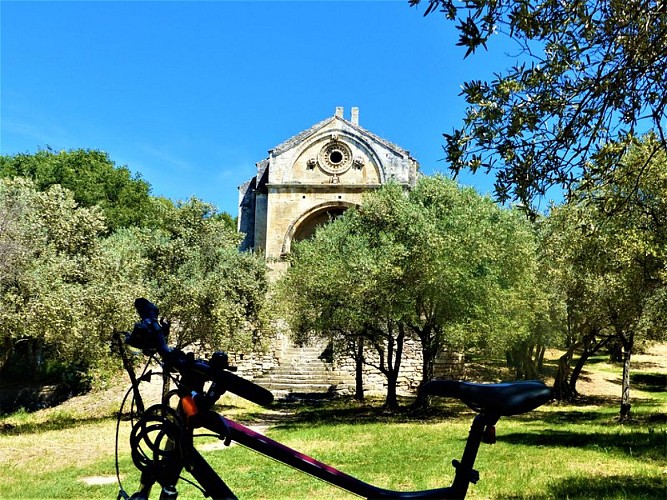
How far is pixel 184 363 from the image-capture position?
8.63ft

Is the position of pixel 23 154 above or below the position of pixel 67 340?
above

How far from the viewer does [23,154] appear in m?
43.9

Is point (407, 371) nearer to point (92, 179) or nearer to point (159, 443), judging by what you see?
point (159, 443)

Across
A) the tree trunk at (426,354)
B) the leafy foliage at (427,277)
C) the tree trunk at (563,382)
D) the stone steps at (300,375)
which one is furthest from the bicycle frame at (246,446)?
the stone steps at (300,375)

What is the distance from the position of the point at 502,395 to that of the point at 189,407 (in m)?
1.52

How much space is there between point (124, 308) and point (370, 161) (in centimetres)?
2316

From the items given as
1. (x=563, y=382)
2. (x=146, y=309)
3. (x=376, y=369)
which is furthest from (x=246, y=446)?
(x=376, y=369)

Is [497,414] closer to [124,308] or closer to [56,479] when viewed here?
[56,479]

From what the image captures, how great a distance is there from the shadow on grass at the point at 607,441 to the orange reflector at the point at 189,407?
897 centimetres

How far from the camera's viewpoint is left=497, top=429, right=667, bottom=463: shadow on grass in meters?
9.84

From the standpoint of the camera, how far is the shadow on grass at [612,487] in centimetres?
667

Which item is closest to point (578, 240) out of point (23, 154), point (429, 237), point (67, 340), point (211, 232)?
point (429, 237)

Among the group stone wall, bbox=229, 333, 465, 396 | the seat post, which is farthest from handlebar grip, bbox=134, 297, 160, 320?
stone wall, bbox=229, 333, 465, 396

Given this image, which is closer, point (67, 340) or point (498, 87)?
point (498, 87)
